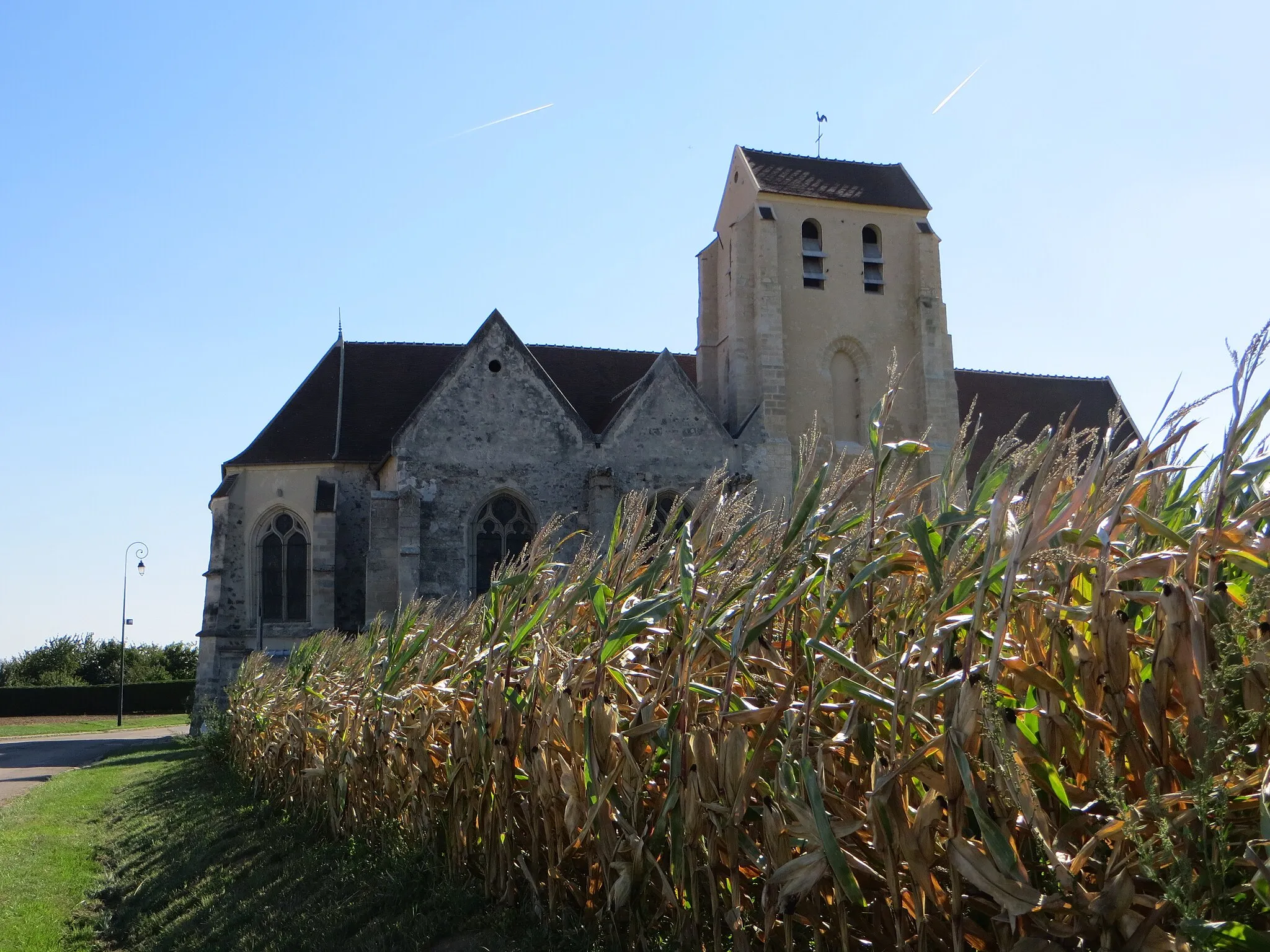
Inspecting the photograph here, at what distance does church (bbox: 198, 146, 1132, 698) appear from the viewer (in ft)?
78.5

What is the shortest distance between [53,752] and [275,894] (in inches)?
753

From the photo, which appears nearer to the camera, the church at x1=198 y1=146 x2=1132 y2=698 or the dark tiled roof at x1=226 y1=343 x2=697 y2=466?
the church at x1=198 y1=146 x2=1132 y2=698

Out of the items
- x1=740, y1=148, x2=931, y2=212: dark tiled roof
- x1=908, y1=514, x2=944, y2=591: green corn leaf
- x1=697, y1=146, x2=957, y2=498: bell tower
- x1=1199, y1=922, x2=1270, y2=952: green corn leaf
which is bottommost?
x1=1199, y1=922, x2=1270, y2=952: green corn leaf

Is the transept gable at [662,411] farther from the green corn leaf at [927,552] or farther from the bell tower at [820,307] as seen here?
the green corn leaf at [927,552]

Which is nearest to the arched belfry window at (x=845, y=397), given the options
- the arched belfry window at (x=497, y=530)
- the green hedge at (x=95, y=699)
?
the arched belfry window at (x=497, y=530)

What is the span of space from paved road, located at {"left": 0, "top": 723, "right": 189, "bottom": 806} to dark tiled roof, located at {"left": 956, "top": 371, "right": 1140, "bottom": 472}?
21954 millimetres

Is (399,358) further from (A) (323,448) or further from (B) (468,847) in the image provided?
(B) (468,847)

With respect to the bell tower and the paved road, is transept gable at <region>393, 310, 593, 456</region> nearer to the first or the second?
the bell tower

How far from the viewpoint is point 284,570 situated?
26.7m

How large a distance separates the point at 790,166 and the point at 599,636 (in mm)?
25024

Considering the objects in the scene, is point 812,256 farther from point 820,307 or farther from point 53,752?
point 53,752

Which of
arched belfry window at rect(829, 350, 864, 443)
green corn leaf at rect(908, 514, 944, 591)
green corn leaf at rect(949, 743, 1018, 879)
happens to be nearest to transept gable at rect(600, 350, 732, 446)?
arched belfry window at rect(829, 350, 864, 443)

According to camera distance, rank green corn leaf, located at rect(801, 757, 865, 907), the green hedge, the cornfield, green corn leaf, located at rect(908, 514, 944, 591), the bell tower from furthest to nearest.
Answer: the green hedge < the bell tower < green corn leaf, located at rect(908, 514, 944, 591) < green corn leaf, located at rect(801, 757, 865, 907) < the cornfield

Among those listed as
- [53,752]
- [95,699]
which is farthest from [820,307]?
[95,699]
